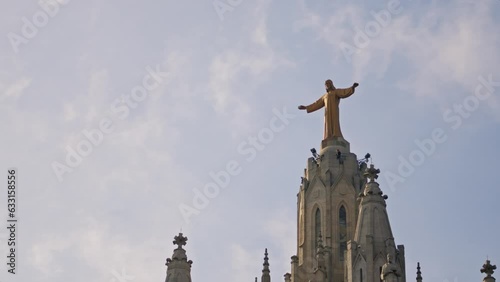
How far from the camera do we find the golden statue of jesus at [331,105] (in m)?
66.1

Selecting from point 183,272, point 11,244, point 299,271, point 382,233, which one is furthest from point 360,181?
point 11,244

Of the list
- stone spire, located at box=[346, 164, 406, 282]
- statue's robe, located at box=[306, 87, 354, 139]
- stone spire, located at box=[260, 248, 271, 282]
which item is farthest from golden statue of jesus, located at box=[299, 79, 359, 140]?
stone spire, located at box=[346, 164, 406, 282]

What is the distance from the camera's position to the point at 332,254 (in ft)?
195

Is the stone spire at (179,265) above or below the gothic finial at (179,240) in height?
below

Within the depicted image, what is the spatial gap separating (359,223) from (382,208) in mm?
1466

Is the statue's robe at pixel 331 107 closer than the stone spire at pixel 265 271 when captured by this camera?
No

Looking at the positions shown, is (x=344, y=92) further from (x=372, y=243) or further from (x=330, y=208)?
(x=372, y=243)

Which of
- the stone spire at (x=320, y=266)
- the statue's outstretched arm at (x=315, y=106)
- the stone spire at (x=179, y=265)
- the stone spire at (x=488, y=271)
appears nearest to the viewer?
the stone spire at (x=488, y=271)

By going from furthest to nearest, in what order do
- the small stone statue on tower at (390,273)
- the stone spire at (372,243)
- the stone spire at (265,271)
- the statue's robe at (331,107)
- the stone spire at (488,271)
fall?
the statue's robe at (331,107), the stone spire at (265,271), the stone spire at (372,243), the stone spire at (488,271), the small stone statue on tower at (390,273)

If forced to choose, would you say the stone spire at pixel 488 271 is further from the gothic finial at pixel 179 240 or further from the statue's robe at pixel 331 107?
the statue's robe at pixel 331 107

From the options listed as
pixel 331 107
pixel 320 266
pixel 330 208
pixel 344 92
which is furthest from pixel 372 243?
pixel 344 92

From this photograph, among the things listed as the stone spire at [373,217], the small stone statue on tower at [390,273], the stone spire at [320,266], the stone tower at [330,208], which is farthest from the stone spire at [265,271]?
the small stone statue on tower at [390,273]

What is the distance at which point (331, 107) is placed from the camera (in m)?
66.7

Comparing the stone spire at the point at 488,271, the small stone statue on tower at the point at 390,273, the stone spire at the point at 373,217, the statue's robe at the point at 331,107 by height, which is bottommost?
the small stone statue on tower at the point at 390,273
